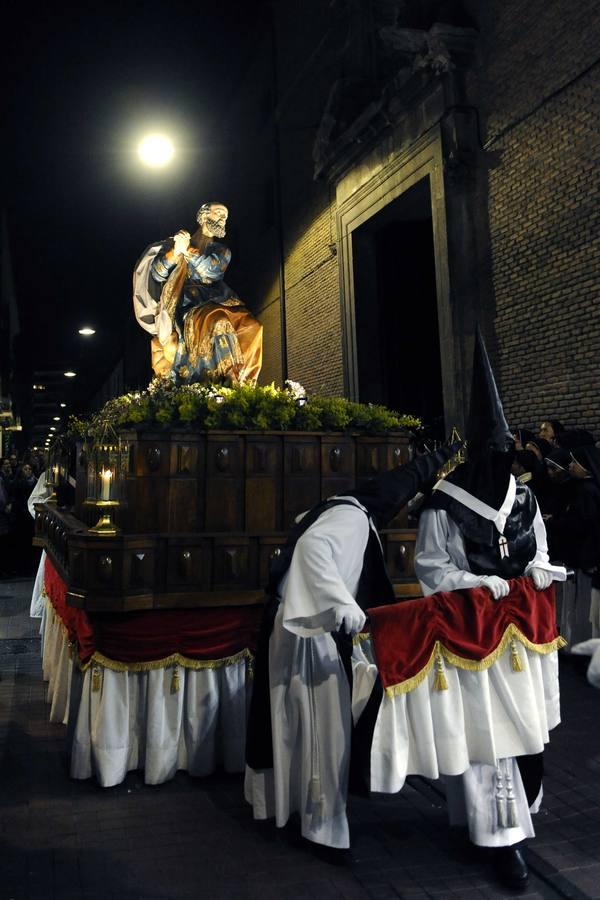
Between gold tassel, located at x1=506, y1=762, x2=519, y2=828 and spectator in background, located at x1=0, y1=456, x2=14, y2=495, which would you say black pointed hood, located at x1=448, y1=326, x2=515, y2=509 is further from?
spectator in background, located at x1=0, y1=456, x2=14, y2=495

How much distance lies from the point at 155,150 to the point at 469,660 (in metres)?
12.9

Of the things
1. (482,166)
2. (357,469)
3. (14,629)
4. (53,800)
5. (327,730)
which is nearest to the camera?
(327,730)

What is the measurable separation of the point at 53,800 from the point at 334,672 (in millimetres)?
2121

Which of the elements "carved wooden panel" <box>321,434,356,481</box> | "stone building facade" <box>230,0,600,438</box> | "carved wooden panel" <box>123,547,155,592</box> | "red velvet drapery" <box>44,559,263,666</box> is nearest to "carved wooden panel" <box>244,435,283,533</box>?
"carved wooden panel" <box>321,434,356,481</box>

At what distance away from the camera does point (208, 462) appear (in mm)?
5430

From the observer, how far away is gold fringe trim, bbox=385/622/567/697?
142 inches

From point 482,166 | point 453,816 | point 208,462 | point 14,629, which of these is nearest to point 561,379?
point 482,166

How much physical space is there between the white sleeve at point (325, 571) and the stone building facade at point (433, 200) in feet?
22.5

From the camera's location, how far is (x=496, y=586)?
3.79m

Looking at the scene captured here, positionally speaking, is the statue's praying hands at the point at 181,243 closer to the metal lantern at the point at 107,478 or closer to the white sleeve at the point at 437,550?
the metal lantern at the point at 107,478

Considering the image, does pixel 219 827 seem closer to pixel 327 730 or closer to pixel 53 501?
pixel 327 730

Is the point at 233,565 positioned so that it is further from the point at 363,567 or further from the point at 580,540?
the point at 580,540

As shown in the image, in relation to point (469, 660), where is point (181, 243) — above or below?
above

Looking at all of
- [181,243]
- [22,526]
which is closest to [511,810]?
[181,243]
